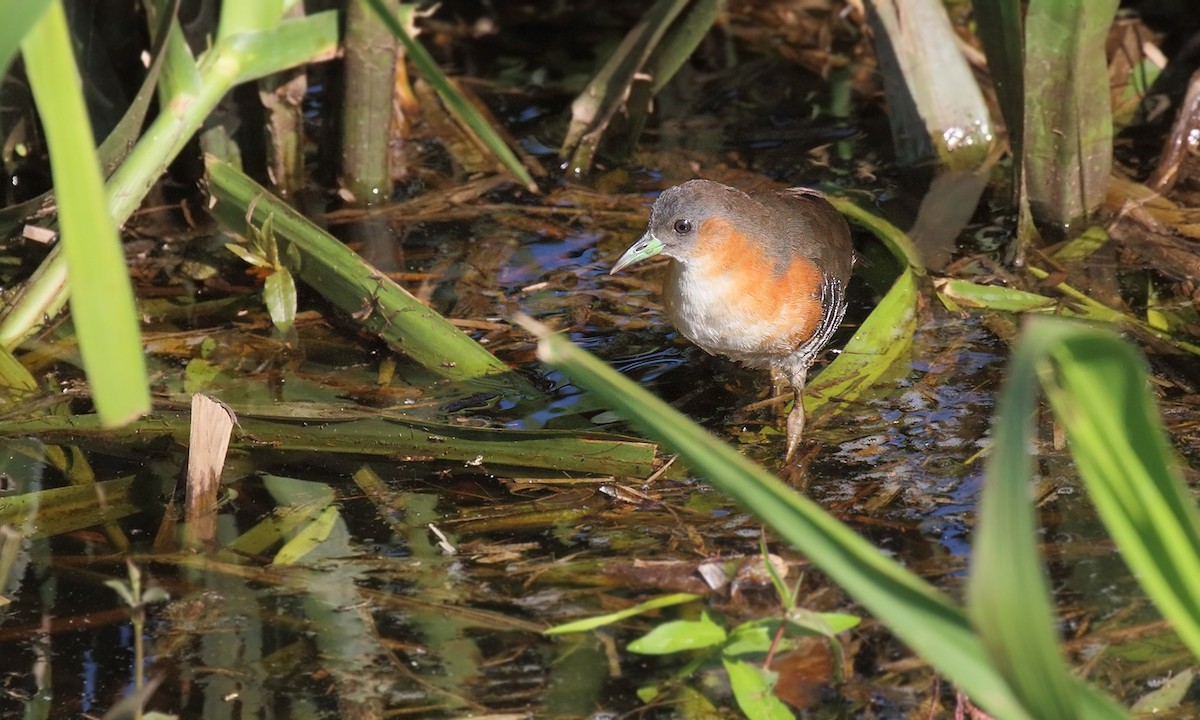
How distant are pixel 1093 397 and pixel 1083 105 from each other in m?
2.86

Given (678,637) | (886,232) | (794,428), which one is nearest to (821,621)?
(678,637)

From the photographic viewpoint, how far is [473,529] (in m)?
3.00

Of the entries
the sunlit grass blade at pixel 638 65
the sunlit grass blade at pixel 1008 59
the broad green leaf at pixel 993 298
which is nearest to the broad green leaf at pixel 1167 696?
the broad green leaf at pixel 993 298

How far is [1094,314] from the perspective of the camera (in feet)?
12.6

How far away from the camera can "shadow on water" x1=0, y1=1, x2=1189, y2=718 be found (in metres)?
2.48

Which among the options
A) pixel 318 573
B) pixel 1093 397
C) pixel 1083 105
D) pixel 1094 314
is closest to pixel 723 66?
pixel 1083 105

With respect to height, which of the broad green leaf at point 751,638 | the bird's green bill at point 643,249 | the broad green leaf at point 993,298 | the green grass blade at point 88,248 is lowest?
the broad green leaf at point 751,638

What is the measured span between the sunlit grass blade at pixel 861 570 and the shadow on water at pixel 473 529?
0.85m

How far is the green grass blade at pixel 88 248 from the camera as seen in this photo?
163cm

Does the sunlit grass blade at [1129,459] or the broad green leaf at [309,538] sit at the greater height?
the sunlit grass blade at [1129,459]

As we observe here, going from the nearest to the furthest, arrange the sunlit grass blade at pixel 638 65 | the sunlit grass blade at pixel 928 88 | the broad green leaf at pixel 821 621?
the broad green leaf at pixel 821 621
the sunlit grass blade at pixel 928 88
the sunlit grass blade at pixel 638 65

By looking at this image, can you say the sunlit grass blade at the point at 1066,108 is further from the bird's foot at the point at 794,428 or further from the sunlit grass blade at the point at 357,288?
the sunlit grass blade at the point at 357,288

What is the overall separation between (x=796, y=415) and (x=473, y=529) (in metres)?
0.94

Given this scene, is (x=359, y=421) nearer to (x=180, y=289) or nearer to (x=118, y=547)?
(x=118, y=547)
